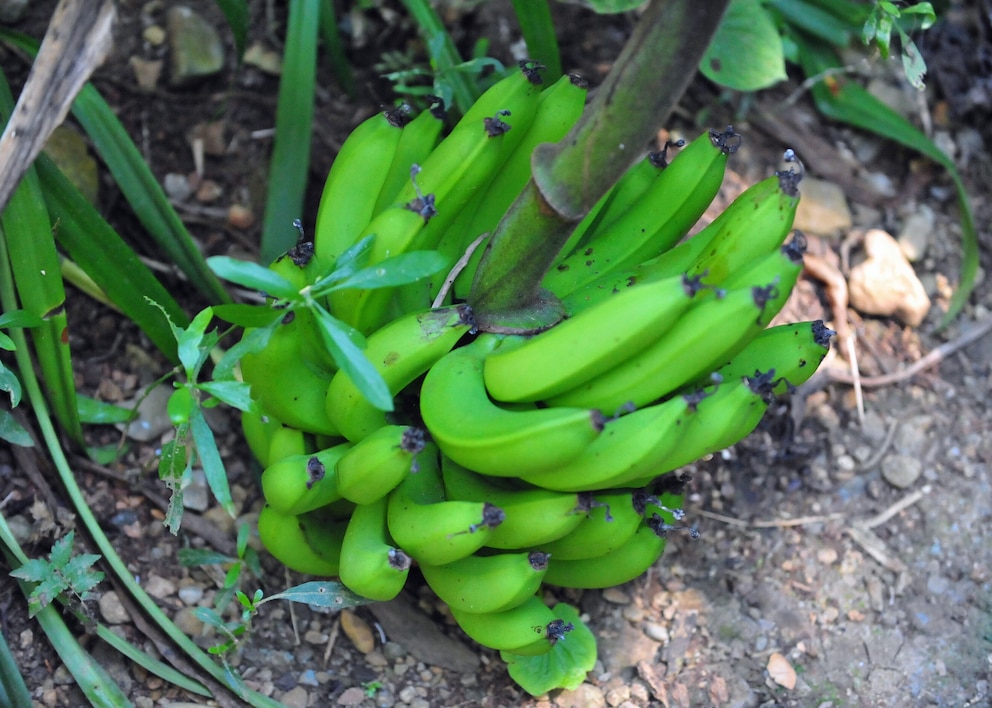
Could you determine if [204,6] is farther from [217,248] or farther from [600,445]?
[600,445]

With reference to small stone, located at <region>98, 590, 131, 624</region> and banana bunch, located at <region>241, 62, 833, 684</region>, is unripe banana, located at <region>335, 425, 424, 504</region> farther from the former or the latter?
small stone, located at <region>98, 590, 131, 624</region>

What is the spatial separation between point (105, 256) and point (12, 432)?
0.32 metres

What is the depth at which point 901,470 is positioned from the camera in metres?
1.83

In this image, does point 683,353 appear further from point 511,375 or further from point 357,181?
point 357,181

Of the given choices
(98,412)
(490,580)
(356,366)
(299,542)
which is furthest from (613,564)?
(98,412)

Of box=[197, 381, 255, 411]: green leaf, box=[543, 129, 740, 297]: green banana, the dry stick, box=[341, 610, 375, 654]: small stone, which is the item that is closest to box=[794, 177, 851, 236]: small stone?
the dry stick

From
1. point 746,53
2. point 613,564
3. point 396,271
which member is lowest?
point 613,564

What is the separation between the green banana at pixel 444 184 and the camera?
1.22 meters

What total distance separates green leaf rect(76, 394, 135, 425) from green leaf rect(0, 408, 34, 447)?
0.64 ft

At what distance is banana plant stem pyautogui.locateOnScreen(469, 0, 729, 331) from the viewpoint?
100 cm

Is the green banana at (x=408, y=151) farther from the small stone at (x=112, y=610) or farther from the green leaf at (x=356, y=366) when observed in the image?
the small stone at (x=112, y=610)

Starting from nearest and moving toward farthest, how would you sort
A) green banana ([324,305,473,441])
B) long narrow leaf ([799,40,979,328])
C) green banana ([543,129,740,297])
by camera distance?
green banana ([324,305,473,441]) → green banana ([543,129,740,297]) → long narrow leaf ([799,40,979,328])

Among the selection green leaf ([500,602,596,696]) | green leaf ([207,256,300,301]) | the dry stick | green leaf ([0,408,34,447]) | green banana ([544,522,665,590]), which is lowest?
the dry stick

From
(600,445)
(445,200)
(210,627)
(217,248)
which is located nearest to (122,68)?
(217,248)
